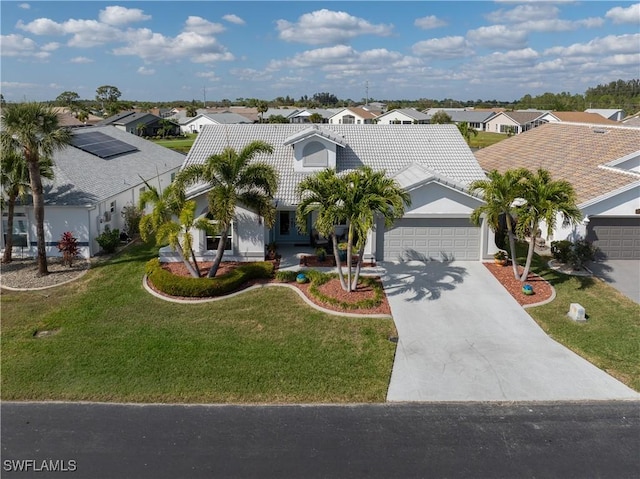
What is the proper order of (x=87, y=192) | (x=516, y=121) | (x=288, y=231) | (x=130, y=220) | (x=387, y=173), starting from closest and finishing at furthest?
(x=87, y=192) → (x=288, y=231) → (x=387, y=173) → (x=130, y=220) → (x=516, y=121)

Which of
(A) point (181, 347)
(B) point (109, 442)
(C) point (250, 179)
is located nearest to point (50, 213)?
(C) point (250, 179)

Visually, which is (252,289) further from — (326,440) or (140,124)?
(140,124)

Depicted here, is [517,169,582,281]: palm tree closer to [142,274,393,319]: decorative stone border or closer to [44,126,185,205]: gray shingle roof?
[142,274,393,319]: decorative stone border

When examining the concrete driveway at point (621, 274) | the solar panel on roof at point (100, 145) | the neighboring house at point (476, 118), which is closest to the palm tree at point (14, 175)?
the solar panel on roof at point (100, 145)

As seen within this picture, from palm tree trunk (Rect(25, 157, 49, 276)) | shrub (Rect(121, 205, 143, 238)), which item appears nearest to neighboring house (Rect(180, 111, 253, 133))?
shrub (Rect(121, 205, 143, 238))

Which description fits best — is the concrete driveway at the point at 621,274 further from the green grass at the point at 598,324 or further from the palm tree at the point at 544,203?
the palm tree at the point at 544,203

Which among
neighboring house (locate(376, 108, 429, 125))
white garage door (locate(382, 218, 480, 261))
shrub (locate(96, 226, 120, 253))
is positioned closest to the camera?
white garage door (locate(382, 218, 480, 261))

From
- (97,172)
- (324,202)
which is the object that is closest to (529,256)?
(324,202)
